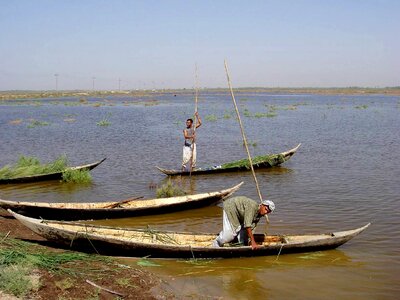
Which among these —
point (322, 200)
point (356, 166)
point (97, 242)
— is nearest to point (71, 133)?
point (356, 166)

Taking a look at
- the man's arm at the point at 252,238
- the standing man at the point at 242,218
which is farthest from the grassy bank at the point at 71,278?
the man's arm at the point at 252,238

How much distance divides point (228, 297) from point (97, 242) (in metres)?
2.15

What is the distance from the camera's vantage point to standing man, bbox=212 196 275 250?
261 inches

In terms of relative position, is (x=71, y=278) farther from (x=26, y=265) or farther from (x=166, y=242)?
(x=166, y=242)

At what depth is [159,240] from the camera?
293 inches

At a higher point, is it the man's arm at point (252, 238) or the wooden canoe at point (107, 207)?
A: the man's arm at point (252, 238)

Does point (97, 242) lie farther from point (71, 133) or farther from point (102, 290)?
point (71, 133)

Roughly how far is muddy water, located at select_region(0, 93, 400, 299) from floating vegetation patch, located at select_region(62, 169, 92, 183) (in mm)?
244

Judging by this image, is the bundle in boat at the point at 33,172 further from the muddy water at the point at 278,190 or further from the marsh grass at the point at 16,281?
the marsh grass at the point at 16,281

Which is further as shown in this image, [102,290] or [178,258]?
[178,258]

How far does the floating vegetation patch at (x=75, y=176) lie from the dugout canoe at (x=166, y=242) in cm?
527

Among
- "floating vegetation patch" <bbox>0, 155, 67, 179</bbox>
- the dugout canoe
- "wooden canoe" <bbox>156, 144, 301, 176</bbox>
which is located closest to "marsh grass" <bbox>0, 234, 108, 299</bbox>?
the dugout canoe

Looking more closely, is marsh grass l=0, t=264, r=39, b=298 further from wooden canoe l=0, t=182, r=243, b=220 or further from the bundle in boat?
the bundle in boat

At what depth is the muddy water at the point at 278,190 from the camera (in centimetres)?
648
